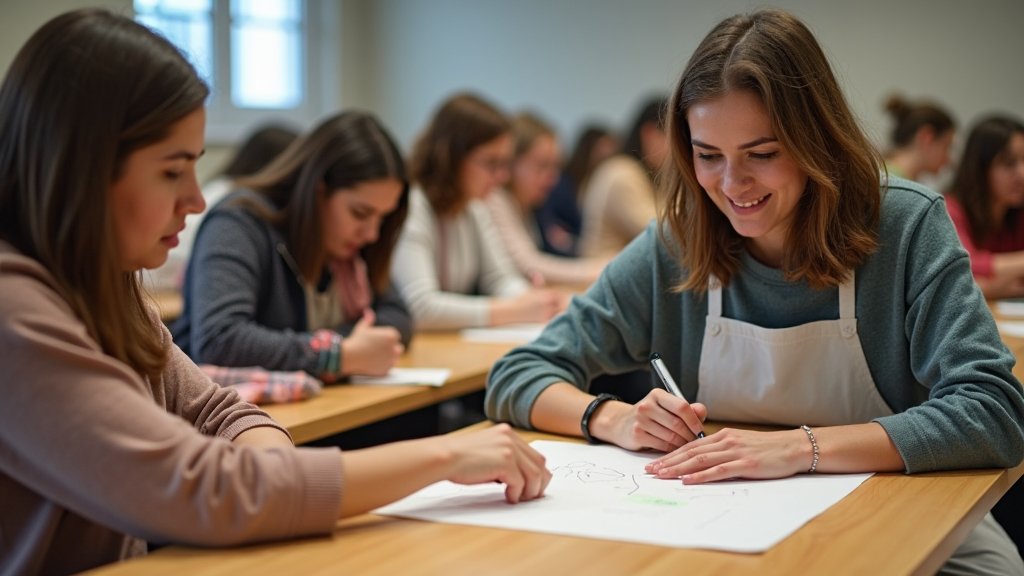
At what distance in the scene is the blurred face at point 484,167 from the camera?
361 centimetres

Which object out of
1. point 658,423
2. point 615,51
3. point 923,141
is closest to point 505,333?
point 658,423

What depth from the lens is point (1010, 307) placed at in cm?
342

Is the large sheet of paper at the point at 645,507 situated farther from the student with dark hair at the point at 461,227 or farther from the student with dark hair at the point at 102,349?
the student with dark hair at the point at 461,227

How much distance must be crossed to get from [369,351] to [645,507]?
121 cm

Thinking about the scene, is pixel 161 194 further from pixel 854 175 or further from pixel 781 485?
pixel 854 175

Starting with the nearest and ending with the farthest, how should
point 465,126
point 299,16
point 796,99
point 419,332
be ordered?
point 796,99 < point 419,332 < point 465,126 < point 299,16

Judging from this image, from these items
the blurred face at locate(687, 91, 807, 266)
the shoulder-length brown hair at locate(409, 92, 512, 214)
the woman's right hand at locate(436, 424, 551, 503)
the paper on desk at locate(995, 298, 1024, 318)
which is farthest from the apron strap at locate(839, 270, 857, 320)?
the shoulder-length brown hair at locate(409, 92, 512, 214)

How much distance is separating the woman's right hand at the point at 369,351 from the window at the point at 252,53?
386cm

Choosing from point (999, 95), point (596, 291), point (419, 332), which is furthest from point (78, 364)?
point (999, 95)

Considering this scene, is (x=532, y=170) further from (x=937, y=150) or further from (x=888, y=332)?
(x=888, y=332)

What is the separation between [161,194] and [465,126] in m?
2.51

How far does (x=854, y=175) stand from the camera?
1.67m

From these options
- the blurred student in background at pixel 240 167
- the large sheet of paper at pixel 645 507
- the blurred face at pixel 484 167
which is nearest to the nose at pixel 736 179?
the large sheet of paper at pixel 645 507

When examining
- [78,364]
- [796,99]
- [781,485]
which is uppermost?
[796,99]
